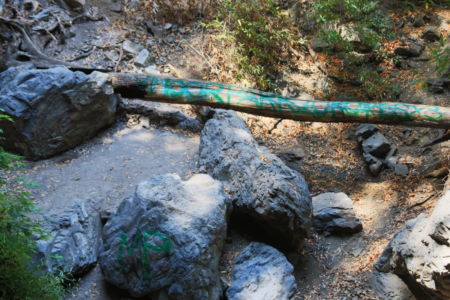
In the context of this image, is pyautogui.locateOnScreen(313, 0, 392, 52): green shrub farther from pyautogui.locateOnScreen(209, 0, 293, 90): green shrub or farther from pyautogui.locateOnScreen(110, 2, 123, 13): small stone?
pyautogui.locateOnScreen(110, 2, 123, 13): small stone

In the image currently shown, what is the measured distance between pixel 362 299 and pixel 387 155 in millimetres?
2475

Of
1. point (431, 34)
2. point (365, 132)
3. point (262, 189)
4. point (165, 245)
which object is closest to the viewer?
point (165, 245)

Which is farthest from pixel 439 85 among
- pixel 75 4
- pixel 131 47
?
pixel 75 4

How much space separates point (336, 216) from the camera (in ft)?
15.3

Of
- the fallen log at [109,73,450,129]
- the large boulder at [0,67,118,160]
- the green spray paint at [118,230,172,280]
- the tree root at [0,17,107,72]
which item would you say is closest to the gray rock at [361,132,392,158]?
the fallen log at [109,73,450,129]

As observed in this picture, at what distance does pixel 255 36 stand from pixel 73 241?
4.63 m

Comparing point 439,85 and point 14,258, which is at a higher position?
point 439,85

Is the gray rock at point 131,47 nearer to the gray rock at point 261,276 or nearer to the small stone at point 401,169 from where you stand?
the gray rock at point 261,276

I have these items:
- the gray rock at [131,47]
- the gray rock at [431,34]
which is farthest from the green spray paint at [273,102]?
the gray rock at [431,34]

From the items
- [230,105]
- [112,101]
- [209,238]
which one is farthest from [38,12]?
[209,238]

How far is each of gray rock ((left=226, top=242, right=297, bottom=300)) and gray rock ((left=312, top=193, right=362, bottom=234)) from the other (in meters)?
0.94

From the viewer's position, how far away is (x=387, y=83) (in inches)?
262

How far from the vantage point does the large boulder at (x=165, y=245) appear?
318cm

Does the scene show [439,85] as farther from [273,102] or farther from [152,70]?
[152,70]
